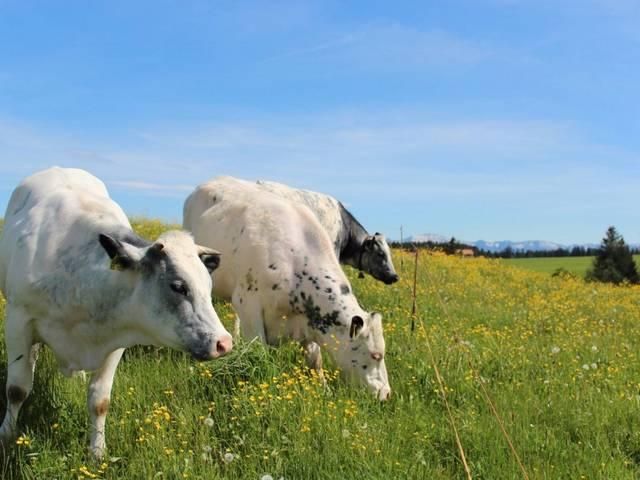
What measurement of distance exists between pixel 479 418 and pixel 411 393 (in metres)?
0.88

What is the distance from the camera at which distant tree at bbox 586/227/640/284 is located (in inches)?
1843

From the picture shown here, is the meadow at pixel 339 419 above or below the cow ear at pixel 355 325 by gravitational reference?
below

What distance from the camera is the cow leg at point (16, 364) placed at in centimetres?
566

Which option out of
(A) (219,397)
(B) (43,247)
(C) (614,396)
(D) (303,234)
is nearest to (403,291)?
(D) (303,234)

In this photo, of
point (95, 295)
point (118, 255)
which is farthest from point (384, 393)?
point (118, 255)

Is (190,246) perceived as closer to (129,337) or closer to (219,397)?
(129,337)

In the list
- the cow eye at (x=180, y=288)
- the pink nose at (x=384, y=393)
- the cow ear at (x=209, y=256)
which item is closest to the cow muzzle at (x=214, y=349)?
the cow eye at (x=180, y=288)

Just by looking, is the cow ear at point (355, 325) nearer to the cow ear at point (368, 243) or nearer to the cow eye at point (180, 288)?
the cow eye at point (180, 288)

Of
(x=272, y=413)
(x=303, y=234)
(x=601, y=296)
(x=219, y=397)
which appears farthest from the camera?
(x=601, y=296)

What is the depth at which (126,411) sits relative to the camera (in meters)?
5.88

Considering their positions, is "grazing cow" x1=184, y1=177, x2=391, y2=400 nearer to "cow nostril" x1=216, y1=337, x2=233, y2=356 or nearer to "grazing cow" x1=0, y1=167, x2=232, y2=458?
"grazing cow" x1=0, y1=167, x2=232, y2=458

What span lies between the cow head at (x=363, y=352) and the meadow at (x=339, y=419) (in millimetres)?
189

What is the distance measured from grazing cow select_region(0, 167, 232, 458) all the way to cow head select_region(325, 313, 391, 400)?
253 cm

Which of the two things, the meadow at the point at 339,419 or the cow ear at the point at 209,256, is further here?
the cow ear at the point at 209,256
